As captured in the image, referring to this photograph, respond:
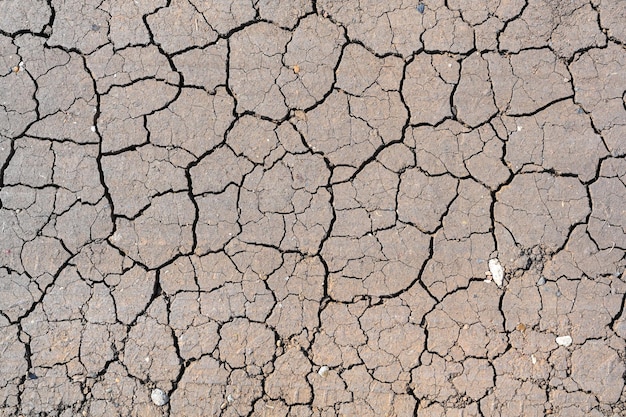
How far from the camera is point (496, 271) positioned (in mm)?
3707

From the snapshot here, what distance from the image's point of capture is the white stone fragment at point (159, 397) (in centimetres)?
361

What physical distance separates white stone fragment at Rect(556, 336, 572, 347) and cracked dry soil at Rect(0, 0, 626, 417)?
0.06 ft

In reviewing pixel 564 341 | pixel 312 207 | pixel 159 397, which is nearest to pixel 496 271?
pixel 564 341

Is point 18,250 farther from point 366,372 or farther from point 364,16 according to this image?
point 364,16

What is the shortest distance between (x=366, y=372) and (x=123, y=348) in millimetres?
1409

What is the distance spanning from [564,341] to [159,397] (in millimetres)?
2342

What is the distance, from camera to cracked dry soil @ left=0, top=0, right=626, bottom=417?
3.63m

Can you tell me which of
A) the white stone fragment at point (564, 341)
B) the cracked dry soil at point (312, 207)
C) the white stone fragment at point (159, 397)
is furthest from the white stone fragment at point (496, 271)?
the white stone fragment at point (159, 397)

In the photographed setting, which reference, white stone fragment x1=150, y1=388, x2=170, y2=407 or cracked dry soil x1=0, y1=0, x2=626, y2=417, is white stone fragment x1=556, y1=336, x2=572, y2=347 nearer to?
cracked dry soil x1=0, y1=0, x2=626, y2=417

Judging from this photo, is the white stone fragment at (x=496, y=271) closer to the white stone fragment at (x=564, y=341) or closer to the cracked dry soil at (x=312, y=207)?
the cracked dry soil at (x=312, y=207)

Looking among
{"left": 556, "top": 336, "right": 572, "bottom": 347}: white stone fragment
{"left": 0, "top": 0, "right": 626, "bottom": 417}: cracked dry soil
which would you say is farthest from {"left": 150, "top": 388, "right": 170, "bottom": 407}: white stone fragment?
{"left": 556, "top": 336, "right": 572, "bottom": 347}: white stone fragment

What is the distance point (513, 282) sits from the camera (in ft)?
12.1

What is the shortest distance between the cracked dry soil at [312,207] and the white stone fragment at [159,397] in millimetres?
12

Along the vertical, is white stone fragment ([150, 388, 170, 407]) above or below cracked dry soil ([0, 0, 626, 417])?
below
